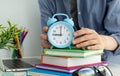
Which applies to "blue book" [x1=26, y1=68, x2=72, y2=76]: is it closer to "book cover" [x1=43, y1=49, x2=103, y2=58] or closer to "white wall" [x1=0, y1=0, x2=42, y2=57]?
"book cover" [x1=43, y1=49, x2=103, y2=58]

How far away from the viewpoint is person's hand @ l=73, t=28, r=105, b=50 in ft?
2.49

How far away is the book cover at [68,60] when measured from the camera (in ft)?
2.41

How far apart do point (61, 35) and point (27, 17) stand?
461 millimetres

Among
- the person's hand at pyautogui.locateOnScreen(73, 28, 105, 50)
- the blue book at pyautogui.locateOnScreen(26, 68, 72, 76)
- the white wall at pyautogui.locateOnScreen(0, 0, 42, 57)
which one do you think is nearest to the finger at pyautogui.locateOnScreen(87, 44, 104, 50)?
the person's hand at pyautogui.locateOnScreen(73, 28, 105, 50)

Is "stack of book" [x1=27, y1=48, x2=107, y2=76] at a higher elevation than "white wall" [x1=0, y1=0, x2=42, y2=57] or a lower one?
lower

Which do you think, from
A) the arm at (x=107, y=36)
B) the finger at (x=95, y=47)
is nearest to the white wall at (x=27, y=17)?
the arm at (x=107, y=36)

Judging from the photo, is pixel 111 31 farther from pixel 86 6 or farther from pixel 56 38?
pixel 56 38

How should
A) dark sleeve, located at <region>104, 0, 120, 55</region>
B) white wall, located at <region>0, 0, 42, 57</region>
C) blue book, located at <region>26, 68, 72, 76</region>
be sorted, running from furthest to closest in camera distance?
white wall, located at <region>0, 0, 42, 57</region> < dark sleeve, located at <region>104, 0, 120, 55</region> < blue book, located at <region>26, 68, 72, 76</region>

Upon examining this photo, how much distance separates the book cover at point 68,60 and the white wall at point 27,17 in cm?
40

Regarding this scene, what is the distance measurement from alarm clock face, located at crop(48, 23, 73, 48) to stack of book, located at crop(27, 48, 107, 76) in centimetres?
2

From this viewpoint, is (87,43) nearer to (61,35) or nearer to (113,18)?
(61,35)

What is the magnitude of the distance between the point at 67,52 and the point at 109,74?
14 cm

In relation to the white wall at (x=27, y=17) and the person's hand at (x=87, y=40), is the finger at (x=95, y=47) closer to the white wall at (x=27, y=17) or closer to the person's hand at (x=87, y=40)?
the person's hand at (x=87, y=40)

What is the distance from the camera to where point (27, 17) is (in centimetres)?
117
